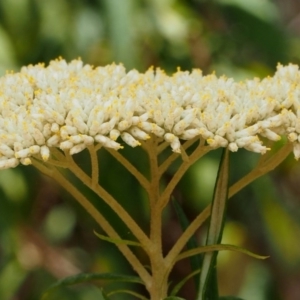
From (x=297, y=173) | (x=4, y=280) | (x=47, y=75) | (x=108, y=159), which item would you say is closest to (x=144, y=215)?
(x=108, y=159)

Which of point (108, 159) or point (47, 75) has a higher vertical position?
point (108, 159)

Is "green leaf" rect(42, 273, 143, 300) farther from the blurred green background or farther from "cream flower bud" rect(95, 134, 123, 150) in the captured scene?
the blurred green background

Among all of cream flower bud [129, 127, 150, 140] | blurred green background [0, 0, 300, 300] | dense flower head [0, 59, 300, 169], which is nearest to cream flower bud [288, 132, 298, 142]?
dense flower head [0, 59, 300, 169]

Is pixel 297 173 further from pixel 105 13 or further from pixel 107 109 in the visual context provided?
pixel 107 109

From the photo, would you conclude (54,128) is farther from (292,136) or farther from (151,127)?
(292,136)

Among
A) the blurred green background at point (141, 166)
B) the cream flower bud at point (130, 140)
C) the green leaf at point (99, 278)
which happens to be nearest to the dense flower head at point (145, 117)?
the cream flower bud at point (130, 140)

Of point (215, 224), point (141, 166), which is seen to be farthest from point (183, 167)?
point (141, 166)

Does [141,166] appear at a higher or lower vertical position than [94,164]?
higher
